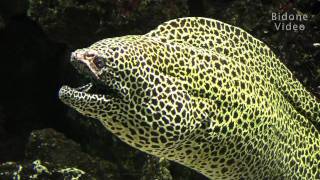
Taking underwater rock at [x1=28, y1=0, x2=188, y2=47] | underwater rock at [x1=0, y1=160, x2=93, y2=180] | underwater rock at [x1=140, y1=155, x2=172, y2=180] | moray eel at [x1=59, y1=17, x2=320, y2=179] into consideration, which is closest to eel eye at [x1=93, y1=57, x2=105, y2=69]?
moray eel at [x1=59, y1=17, x2=320, y2=179]

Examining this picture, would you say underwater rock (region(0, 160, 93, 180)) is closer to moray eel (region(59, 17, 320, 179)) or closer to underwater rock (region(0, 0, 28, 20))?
moray eel (region(59, 17, 320, 179))

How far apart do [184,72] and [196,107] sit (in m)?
0.29

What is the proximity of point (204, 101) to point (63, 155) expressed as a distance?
242 cm

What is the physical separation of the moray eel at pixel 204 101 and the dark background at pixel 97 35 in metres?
0.66

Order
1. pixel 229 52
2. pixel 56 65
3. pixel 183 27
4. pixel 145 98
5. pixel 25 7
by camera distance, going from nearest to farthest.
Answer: pixel 145 98
pixel 183 27
pixel 229 52
pixel 25 7
pixel 56 65

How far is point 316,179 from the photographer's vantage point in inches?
171

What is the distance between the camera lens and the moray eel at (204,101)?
281cm

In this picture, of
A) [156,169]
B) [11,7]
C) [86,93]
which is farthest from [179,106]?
[11,7]

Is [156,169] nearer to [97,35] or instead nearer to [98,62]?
[97,35]

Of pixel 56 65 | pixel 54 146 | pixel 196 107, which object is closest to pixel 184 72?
pixel 196 107

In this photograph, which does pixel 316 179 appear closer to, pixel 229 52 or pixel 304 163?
pixel 304 163

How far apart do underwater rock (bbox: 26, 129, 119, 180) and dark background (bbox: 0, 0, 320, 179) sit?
0.05 meters

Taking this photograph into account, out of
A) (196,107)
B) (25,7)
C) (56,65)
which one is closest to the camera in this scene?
(196,107)

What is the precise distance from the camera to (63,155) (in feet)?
16.2
